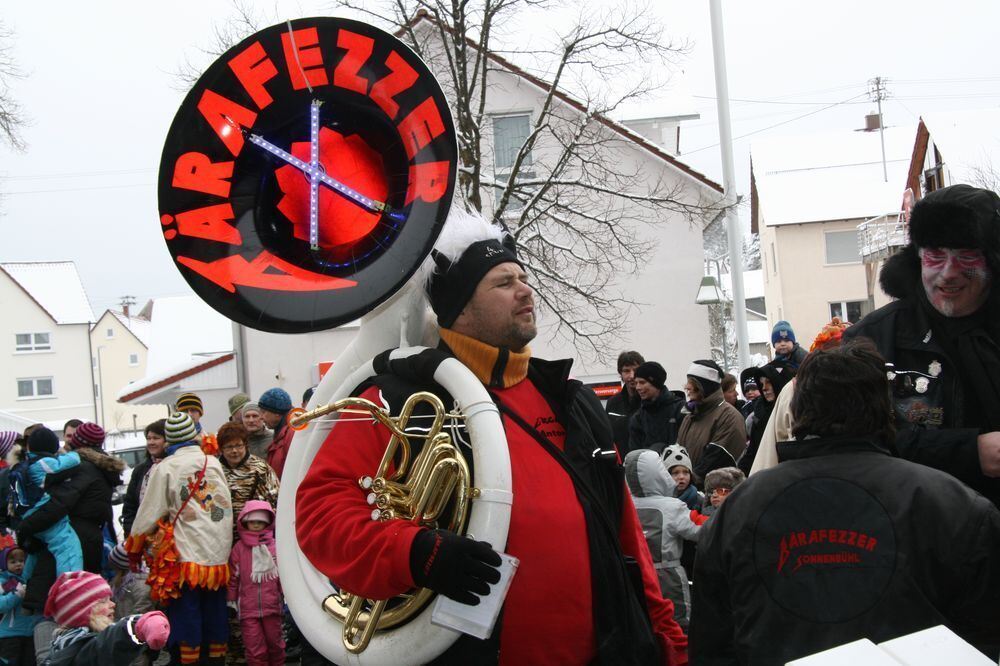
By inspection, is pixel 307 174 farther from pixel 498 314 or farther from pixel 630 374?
pixel 630 374

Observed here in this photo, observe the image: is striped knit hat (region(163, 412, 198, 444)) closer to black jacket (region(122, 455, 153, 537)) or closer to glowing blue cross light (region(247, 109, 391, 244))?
black jacket (region(122, 455, 153, 537))

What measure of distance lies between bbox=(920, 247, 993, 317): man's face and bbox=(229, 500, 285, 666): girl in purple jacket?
479cm

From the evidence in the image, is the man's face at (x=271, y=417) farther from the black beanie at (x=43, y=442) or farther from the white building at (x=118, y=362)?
the white building at (x=118, y=362)

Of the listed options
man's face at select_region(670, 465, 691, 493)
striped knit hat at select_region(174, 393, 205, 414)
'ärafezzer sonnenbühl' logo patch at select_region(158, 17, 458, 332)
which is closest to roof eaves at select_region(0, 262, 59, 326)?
striped knit hat at select_region(174, 393, 205, 414)

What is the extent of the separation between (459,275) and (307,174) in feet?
1.86

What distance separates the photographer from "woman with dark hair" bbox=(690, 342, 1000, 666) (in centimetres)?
210

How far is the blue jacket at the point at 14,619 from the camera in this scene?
6359 mm

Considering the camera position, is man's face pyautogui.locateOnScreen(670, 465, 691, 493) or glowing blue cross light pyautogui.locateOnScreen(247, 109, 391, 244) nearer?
glowing blue cross light pyautogui.locateOnScreen(247, 109, 391, 244)

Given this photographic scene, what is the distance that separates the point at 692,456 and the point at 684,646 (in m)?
3.75

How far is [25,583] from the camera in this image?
6.43 meters

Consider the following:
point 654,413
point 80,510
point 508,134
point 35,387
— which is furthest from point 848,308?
point 35,387

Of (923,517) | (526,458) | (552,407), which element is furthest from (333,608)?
(923,517)

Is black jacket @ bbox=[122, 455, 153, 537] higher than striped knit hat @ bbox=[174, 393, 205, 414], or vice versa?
striped knit hat @ bbox=[174, 393, 205, 414]

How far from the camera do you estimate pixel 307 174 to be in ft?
9.32
